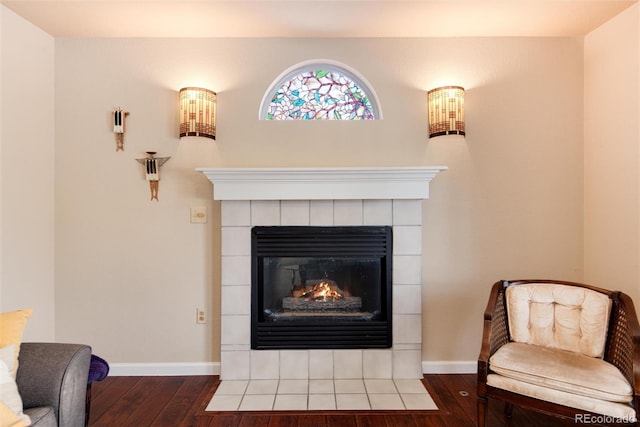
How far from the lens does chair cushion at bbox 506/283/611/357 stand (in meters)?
1.89

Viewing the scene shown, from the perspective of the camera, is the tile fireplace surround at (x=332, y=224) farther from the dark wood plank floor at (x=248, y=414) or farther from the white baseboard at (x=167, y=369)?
the dark wood plank floor at (x=248, y=414)

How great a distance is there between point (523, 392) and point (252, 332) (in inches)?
64.2

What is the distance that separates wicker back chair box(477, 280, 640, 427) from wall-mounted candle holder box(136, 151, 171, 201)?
2.26 metres

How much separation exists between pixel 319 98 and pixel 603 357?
234 centimetres

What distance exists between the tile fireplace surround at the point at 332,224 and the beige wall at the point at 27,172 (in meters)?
1.23

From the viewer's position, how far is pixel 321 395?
223 centimetres

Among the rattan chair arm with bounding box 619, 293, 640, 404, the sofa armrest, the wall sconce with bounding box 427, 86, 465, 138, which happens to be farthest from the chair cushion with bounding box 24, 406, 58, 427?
the wall sconce with bounding box 427, 86, 465, 138

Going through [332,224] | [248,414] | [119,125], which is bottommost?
[248,414]

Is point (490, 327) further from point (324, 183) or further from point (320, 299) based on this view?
point (324, 183)

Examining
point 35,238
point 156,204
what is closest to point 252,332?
point 156,204

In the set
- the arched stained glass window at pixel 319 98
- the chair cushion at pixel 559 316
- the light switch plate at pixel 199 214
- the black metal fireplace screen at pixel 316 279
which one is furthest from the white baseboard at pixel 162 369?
the chair cushion at pixel 559 316

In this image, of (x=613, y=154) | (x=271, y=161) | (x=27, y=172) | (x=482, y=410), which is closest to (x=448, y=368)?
(x=482, y=410)

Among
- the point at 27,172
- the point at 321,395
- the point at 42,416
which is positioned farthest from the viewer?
the point at 27,172

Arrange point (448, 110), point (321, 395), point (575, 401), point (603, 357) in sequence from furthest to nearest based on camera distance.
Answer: point (448, 110) < point (321, 395) < point (603, 357) < point (575, 401)
